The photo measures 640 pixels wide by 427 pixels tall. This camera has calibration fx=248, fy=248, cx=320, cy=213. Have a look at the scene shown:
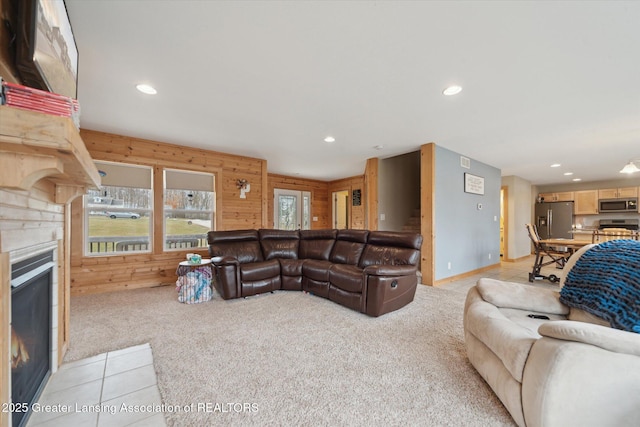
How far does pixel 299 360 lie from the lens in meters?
1.95

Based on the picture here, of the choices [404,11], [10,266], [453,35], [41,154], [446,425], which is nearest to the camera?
[41,154]

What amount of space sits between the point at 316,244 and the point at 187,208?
2477mm

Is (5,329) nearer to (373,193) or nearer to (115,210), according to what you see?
(115,210)

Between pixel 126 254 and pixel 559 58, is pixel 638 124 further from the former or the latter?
pixel 126 254

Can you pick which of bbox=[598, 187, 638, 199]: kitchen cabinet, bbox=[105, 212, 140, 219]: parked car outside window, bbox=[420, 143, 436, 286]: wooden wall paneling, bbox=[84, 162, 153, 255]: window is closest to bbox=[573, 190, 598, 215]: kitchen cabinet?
bbox=[598, 187, 638, 199]: kitchen cabinet

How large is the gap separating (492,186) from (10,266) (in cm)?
714

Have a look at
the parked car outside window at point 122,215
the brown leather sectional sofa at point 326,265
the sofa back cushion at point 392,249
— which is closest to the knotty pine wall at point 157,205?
the parked car outside window at point 122,215

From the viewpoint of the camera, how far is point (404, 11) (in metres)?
1.54

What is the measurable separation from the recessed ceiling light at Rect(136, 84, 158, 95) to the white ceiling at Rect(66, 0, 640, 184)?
73mm

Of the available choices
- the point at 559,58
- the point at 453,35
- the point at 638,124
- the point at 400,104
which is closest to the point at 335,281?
the point at 400,104

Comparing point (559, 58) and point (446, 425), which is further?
point (559, 58)

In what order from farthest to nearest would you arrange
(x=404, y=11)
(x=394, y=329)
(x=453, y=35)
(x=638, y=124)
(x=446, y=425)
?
(x=638, y=124)
(x=394, y=329)
(x=453, y=35)
(x=404, y=11)
(x=446, y=425)

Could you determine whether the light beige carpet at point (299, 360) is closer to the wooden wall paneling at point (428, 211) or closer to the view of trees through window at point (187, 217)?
the wooden wall paneling at point (428, 211)

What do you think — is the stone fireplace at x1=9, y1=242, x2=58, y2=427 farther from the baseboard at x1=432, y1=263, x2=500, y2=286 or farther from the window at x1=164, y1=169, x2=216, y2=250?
the baseboard at x1=432, y1=263, x2=500, y2=286
